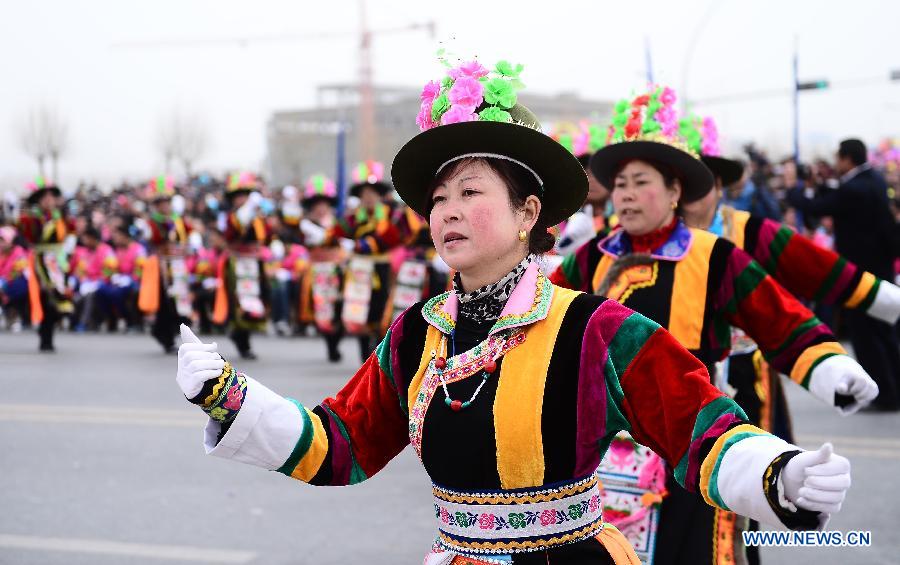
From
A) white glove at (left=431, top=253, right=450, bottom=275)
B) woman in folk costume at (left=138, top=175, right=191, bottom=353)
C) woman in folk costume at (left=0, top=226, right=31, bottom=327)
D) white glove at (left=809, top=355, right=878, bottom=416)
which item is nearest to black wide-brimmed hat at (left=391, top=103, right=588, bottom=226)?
white glove at (left=809, top=355, right=878, bottom=416)

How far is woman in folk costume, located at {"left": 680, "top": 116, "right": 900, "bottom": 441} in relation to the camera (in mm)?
4820

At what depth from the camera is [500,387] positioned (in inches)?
99.6

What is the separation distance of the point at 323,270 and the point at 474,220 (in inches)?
421

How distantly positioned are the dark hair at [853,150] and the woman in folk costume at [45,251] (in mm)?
9157

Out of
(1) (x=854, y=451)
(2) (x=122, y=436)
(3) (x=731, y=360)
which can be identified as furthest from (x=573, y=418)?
(2) (x=122, y=436)

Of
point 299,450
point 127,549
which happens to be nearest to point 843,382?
point 299,450

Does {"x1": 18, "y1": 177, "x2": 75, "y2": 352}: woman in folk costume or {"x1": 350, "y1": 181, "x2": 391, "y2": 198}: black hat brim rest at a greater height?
{"x1": 350, "y1": 181, "x2": 391, "y2": 198}: black hat brim

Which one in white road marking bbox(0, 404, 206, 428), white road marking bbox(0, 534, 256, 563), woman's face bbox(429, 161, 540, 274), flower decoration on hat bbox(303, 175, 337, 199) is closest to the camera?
woman's face bbox(429, 161, 540, 274)

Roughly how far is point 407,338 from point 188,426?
6.24m

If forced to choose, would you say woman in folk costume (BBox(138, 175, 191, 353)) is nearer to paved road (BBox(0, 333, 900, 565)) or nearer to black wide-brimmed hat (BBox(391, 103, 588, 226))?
paved road (BBox(0, 333, 900, 565))

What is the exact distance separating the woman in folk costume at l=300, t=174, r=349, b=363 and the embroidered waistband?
987cm

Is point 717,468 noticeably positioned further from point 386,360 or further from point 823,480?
point 386,360

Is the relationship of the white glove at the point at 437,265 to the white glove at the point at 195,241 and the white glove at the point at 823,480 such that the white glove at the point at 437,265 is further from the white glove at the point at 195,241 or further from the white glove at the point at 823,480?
the white glove at the point at 823,480

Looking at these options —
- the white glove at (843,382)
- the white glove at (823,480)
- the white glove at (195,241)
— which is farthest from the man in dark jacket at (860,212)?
the white glove at (195,241)
